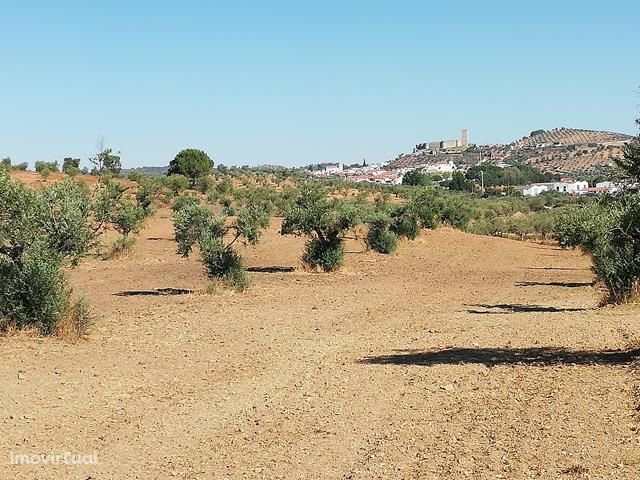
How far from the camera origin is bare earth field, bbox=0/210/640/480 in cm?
850

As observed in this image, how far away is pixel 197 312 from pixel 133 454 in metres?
12.3

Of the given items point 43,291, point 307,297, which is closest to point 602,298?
point 307,297

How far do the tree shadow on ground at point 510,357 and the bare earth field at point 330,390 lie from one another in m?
0.06

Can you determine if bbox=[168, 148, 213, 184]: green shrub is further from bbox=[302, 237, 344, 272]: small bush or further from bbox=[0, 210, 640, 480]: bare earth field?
bbox=[0, 210, 640, 480]: bare earth field

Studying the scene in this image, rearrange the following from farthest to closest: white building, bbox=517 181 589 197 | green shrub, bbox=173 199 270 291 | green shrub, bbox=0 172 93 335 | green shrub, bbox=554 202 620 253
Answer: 1. white building, bbox=517 181 589 197
2. green shrub, bbox=554 202 620 253
3. green shrub, bbox=173 199 270 291
4. green shrub, bbox=0 172 93 335

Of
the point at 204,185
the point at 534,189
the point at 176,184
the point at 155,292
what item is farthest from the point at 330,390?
the point at 534,189

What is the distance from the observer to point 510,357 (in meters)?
14.2

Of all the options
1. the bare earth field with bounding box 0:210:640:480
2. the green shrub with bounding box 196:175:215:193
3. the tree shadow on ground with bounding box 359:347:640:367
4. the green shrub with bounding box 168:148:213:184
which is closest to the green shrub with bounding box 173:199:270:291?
the bare earth field with bounding box 0:210:640:480

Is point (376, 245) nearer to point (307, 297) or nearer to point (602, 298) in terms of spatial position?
point (307, 297)

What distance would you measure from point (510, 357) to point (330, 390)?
12.2 ft

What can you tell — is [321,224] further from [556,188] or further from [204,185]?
[556,188]

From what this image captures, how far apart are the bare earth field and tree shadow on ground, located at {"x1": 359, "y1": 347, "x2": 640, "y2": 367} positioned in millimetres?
56

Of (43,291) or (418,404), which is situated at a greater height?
(43,291)

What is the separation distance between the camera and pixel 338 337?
17688 mm
